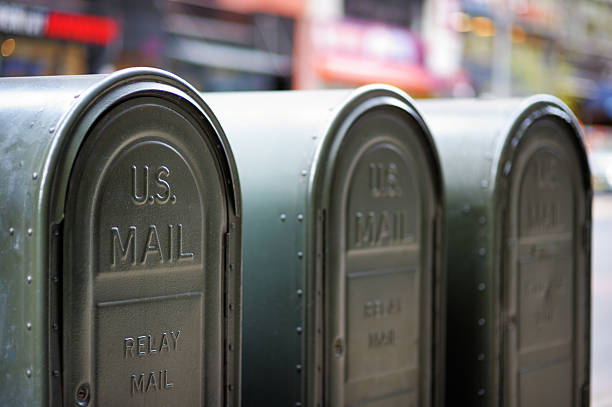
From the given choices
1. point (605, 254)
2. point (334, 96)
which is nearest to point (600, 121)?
point (605, 254)

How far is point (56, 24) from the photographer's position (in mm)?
12492

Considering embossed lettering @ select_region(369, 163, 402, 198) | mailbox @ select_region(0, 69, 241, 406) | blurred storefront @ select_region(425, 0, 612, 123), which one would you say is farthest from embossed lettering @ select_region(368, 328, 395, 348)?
blurred storefront @ select_region(425, 0, 612, 123)

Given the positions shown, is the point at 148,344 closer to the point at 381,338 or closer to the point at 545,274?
the point at 381,338

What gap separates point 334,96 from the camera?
3.36 metres

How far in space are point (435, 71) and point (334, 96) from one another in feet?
64.7

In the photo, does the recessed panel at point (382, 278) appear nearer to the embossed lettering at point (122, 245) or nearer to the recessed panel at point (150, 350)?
the recessed panel at point (150, 350)

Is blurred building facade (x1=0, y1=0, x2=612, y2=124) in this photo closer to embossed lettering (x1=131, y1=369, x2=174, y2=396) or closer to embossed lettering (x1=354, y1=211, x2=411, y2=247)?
embossed lettering (x1=354, y1=211, x2=411, y2=247)

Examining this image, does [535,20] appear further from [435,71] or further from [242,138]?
[242,138]

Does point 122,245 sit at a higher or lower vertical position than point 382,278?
higher

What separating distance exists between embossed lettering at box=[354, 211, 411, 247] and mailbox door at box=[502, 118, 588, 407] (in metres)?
0.63

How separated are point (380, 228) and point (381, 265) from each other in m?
0.15

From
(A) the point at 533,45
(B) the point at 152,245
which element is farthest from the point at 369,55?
(B) the point at 152,245

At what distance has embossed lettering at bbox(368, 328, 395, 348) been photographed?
3432 millimetres

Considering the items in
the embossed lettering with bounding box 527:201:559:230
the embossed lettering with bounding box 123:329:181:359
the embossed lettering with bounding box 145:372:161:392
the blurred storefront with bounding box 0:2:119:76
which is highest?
the blurred storefront with bounding box 0:2:119:76
